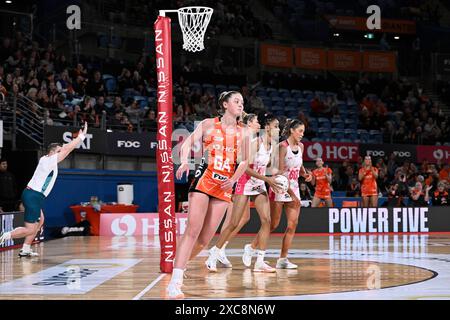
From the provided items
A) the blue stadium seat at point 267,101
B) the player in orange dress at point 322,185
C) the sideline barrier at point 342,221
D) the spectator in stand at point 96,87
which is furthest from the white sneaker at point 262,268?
the blue stadium seat at point 267,101

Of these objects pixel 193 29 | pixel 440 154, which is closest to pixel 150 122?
pixel 440 154

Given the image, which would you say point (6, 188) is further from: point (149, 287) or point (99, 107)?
point (149, 287)

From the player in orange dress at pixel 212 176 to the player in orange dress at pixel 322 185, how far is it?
1482 centimetres

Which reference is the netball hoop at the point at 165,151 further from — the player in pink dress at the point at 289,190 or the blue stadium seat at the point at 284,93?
the blue stadium seat at the point at 284,93

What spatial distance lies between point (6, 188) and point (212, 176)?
13801 mm

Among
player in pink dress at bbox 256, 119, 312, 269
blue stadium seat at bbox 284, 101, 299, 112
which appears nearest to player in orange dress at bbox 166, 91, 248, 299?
player in pink dress at bbox 256, 119, 312, 269

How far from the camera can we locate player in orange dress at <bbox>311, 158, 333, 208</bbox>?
23828 mm

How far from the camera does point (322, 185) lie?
24.1 metres

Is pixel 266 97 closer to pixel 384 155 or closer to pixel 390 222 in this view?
pixel 384 155

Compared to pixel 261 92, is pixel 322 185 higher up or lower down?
lower down

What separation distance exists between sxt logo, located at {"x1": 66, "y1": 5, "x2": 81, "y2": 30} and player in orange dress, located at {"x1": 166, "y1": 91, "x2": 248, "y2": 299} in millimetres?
21970

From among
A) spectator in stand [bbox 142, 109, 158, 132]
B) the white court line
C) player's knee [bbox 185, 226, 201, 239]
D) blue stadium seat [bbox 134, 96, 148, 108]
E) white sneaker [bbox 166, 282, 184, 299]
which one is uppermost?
blue stadium seat [bbox 134, 96, 148, 108]

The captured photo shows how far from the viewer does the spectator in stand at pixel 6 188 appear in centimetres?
2111

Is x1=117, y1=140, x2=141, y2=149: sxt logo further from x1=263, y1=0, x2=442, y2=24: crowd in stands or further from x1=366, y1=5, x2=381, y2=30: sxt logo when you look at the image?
x1=366, y1=5, x2=381, y2=30: sxt logo
